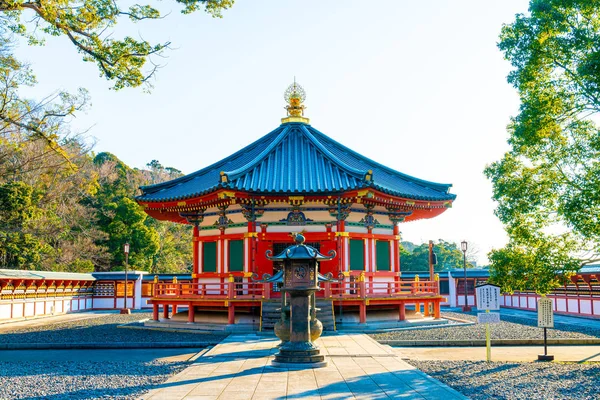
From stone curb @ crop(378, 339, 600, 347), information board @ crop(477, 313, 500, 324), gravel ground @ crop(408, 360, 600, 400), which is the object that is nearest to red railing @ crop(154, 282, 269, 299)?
stone curb @ crop(378, 339, 600, 347)

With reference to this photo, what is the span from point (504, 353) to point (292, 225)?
10.5 m

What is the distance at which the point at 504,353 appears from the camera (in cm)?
1655

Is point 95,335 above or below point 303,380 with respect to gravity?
below

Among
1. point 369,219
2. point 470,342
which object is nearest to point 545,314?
point 470,342

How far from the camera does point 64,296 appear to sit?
37.1 metres

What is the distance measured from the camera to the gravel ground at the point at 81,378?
34.4 feet

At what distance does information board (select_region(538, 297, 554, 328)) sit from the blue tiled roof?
29.9 feet

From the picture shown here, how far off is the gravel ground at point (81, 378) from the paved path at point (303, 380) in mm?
621

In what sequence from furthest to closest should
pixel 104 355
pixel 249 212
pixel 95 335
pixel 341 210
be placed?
1. pixel 341 210
2. pixel 249 212
3. pixel 95 335
4. pixel 104 355

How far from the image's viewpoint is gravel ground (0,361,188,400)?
1049cm

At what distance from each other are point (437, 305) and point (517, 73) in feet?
41.8

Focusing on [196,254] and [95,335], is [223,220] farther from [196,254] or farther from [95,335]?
[95,335]

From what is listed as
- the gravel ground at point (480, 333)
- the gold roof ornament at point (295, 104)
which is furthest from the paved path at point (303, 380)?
the gold roof ornament at point (295, 104)

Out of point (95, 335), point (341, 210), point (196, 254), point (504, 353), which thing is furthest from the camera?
point (196, 254)
